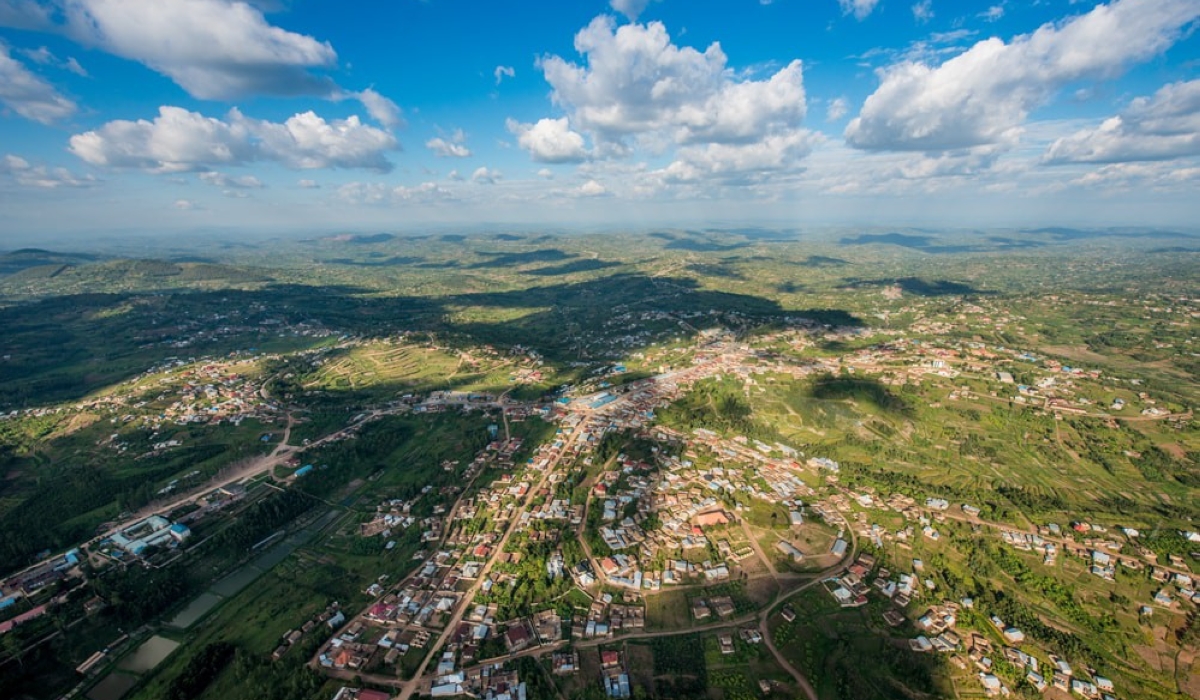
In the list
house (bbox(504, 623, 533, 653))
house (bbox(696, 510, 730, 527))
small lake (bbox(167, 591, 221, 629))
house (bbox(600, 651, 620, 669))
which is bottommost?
small lake (bbox(167, 591, 221, 629))

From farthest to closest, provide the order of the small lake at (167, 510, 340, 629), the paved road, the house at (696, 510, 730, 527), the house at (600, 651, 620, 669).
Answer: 1. the house at (696, 510, 730, 527)
2. the small lake at (167, 510, 340, 629)
3. the house at (600, 651, 620, 669)
4. the paved road

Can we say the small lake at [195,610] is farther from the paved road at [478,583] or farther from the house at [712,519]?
the house at [712,519]

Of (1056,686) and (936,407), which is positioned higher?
(936,407)

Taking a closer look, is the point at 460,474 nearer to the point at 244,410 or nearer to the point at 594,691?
the point at 594,691

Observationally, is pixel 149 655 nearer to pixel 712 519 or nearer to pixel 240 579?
pixel 240 579

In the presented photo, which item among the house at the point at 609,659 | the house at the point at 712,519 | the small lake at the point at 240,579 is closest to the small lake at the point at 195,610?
the small lake at the point at 240,579

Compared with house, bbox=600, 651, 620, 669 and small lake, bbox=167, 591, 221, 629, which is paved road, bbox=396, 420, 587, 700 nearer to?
house, bbox=600, 651, 620, 669

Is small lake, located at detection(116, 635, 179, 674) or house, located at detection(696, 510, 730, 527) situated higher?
house, located at detection(696, 510, 730, 527)

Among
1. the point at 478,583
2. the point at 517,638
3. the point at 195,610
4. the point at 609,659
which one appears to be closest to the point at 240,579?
the point at 195,610

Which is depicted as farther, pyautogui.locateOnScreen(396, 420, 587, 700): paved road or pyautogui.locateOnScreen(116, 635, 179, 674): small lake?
pyautogui.locateOnScreen(116, 635, 179, 674): small lake

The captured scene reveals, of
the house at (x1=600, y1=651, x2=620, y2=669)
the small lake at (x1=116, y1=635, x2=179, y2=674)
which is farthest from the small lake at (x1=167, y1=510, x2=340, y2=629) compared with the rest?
the house at (x1=600, y1=651, x2=620, y2=669)

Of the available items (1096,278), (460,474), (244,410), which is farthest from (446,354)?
(1096,278)
